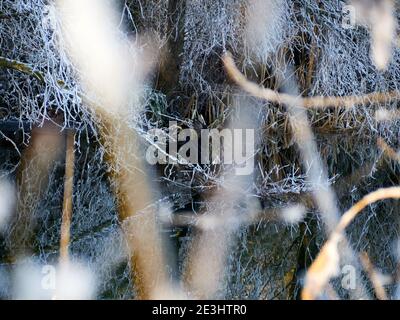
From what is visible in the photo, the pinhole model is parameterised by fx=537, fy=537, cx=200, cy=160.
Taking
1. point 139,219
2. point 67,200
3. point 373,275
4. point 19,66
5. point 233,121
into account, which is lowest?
point 373,275

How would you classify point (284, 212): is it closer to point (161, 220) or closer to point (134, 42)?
point (161, 220)

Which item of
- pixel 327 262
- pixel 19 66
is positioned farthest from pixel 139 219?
pixel 327 262

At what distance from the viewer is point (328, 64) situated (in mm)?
3963

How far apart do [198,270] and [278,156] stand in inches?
42.0

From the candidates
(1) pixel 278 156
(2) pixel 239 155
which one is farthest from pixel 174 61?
(1) pixel 278 156

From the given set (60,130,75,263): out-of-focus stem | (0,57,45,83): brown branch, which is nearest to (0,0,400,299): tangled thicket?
(60,130,75,263): out-of-focus stem

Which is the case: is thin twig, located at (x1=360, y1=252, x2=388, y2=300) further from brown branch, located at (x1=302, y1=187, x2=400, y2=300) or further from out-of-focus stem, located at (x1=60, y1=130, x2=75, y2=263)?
out-of-focus stem, located at (x1=60, y1=130, x2=75, y2=263)

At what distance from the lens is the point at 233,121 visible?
392cm

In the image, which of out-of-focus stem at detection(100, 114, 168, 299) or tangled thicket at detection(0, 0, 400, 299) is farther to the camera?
tangled thicket at detection(0, 0, 400, 299)

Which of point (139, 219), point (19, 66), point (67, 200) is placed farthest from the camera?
point (67, 200)

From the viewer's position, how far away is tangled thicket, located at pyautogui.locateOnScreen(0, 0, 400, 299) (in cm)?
363

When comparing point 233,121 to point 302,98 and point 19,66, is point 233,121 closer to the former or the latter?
point 302,98

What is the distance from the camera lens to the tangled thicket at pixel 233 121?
143 inches
